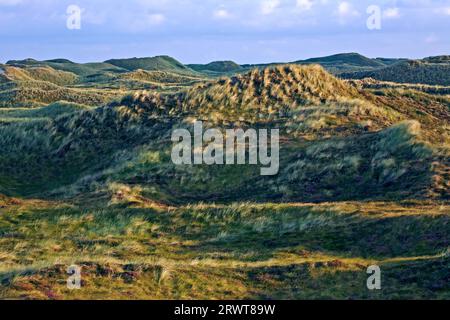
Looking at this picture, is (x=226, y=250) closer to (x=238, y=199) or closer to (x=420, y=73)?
(x=238, y=199)

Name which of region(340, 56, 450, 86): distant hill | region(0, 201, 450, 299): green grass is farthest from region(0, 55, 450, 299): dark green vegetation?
region(340, 56, 450, 86): distant hill

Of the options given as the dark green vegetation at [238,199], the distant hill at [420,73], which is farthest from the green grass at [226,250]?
the distant hill at [420,73]

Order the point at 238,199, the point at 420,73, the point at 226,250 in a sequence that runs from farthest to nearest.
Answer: the point at 420,73, the point at 238,199, the point at 226,250

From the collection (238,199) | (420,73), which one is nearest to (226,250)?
(238,199)

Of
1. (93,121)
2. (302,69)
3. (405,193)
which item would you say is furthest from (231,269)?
(302,69)

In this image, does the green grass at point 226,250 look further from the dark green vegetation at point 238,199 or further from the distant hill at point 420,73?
the distant hill at point 420,73
